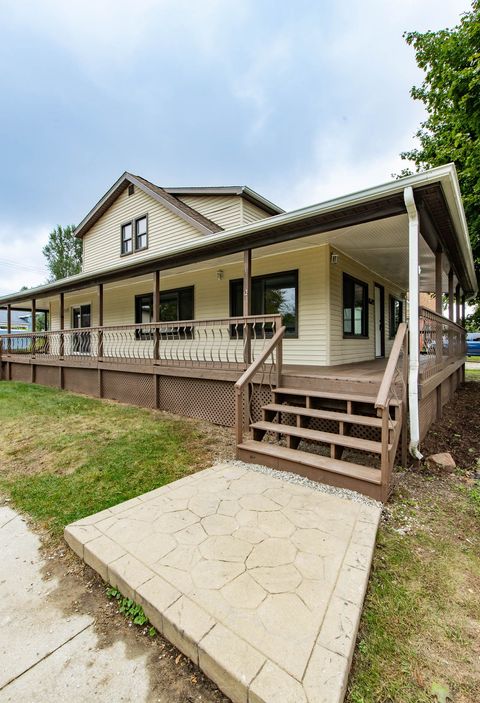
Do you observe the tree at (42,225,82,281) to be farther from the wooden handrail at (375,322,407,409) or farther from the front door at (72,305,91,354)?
the wooden handrail at (375,322,407,409)

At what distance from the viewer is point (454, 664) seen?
5.32ft

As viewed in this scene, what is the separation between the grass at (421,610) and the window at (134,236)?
404 inches

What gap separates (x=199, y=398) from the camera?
6453 mm

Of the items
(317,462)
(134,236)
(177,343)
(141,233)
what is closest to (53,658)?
(317,462)

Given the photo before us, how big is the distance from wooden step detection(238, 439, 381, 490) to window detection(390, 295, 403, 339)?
28.5 ft

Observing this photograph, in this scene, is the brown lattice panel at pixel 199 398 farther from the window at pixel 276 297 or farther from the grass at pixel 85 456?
the window at pixel 276 297

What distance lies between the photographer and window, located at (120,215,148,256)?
35.7 ft

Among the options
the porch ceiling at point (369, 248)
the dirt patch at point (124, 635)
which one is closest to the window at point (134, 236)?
the porch ceiling at point (369, 248)

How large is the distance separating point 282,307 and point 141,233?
622 cm

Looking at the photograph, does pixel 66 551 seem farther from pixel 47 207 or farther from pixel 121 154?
pixel 47 207

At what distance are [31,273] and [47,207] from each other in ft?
90.3

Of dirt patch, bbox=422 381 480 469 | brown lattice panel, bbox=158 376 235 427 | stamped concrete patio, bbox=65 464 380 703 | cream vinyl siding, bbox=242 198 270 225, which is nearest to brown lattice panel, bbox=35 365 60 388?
brown lattice panel, bbox=158 376 235 427

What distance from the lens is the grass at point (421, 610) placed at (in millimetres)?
1525

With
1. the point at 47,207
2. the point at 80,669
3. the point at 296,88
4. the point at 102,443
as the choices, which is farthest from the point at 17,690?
the point at 47,207
